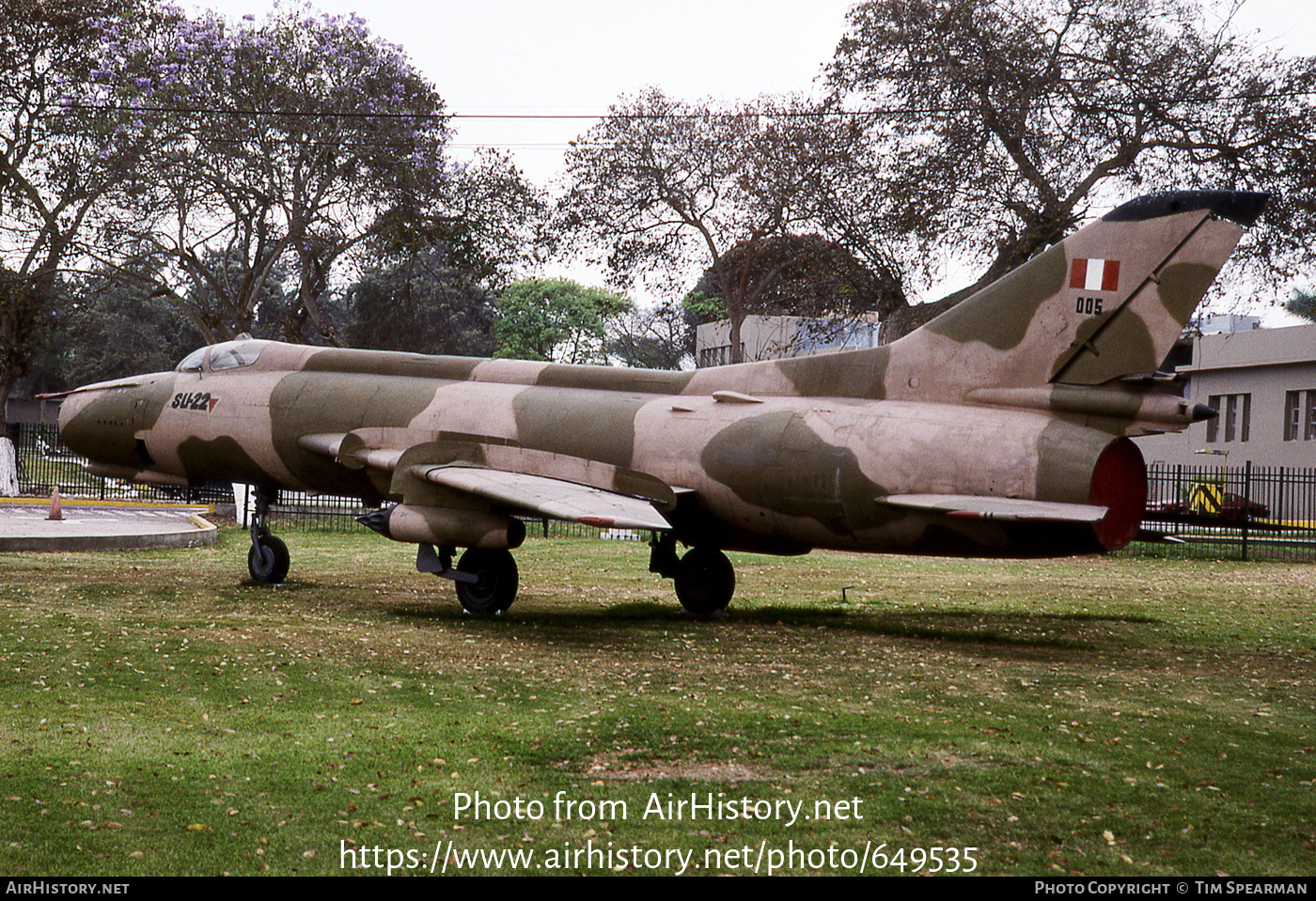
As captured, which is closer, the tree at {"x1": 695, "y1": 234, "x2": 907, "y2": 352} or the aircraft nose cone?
the aircraft nose cone

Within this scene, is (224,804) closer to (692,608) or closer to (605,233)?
(692,608)

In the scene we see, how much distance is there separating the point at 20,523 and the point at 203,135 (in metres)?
14.9

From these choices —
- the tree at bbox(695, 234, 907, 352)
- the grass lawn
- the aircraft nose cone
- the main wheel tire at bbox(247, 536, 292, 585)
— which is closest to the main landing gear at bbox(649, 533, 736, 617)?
the grass lawn

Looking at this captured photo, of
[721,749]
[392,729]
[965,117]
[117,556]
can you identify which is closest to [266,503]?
[117,556]

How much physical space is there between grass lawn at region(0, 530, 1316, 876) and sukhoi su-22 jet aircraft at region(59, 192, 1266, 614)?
50.7 inches

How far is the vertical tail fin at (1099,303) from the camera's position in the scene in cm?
1174

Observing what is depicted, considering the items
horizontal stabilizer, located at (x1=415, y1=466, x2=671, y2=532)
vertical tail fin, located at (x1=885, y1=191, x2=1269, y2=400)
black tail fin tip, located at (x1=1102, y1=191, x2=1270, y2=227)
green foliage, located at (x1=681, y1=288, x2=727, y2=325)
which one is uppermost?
green foliage, located at (x1=681, y1=288, x2=727, y2=325)

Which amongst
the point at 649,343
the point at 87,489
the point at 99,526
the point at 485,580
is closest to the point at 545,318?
the point at 649,343

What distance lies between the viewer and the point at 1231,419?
2036 inches

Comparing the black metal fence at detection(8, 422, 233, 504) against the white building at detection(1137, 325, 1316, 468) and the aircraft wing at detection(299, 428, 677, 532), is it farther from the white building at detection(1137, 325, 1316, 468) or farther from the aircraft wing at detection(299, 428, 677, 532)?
the white building at detection(1137, 325, 1316, 468)

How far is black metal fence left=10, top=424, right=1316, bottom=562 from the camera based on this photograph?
29.9 metres

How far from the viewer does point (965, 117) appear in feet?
96.7

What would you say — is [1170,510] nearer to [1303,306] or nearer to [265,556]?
[265,556]

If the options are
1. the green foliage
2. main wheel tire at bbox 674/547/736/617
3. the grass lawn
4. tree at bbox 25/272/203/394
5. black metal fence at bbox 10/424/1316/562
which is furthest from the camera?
tree at bbox 25/272/203/394
